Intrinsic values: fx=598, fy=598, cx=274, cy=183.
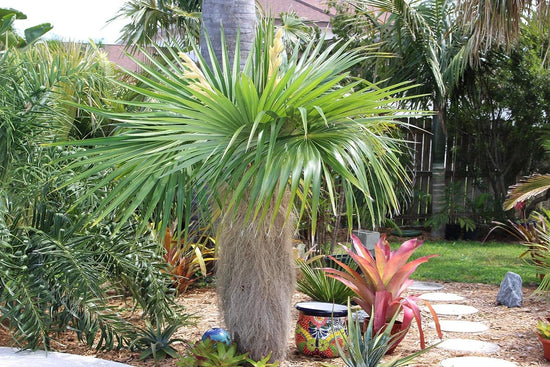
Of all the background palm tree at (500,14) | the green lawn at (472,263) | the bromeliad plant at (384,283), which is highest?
the background palm tree at (500,14)

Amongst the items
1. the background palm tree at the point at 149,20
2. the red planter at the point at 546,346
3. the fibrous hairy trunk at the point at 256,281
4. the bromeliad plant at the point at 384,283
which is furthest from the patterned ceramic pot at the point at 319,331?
the background palm tree at the point at 149,20

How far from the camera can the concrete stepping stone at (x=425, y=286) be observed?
6.95m

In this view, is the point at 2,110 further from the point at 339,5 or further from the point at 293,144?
the point at 339,5

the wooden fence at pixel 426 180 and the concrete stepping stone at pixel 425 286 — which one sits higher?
the wooden fence at pixel 426 180

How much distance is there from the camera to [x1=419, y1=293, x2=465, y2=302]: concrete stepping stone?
6383 mm

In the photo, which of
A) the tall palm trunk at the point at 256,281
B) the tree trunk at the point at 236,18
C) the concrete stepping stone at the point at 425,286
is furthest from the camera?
the concrete stepping stone at the point at 425,286

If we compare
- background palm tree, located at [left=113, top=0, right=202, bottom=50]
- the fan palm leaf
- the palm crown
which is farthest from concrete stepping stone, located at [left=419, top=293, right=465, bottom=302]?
background palm tree, located at [left=113, top=0, right=202, bottom=50]

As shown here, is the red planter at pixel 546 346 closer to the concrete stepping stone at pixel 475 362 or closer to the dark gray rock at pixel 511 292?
the concrete stepping stone at pixel 475 362

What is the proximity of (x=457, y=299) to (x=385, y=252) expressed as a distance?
232cm

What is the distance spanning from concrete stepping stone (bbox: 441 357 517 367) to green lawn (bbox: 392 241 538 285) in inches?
96.3

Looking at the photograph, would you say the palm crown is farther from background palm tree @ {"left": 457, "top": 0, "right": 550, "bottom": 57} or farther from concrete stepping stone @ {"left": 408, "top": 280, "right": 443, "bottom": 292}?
background palm tree @ {"left": 457, "top": 0, "right": 550, "bottom": 57}

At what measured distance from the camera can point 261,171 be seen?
3.20 m

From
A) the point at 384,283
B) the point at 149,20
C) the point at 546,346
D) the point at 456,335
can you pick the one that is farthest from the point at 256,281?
the point at 149,20

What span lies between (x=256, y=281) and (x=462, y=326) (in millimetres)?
2367
